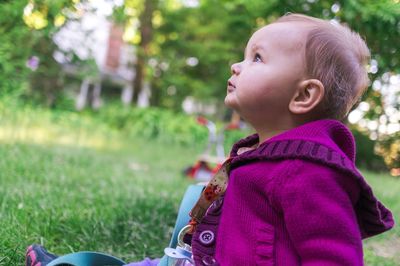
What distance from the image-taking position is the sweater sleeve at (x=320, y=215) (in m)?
1.13

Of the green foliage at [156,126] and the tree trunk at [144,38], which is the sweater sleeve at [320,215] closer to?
the green foliage at [156,126]

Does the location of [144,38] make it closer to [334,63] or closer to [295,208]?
[334,63]

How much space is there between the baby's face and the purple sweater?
10cm

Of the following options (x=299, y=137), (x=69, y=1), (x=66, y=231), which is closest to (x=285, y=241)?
(x=299, y=137)

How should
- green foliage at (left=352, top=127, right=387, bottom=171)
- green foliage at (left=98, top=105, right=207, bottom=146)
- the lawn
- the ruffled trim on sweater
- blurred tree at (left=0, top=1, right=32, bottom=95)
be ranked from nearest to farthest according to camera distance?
the ruffled trim on sweater
the lawn
blurred tree at (left=0, top=1, right=32, bottom=95)
green foliage at (left=352, top=127, right=387, bottom=171)
green foliage at (left=98, top=105, right=207, bottom=146)

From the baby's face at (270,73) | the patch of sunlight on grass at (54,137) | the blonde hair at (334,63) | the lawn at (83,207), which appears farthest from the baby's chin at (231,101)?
the patch of sunlight on grass at (54,137)

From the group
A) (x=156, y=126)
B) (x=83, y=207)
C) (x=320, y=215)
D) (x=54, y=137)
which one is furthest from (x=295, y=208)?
(x=156, y=126)

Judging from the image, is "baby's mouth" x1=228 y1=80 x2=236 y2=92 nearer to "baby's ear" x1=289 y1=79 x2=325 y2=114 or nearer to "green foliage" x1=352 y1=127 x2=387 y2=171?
"baby's ear" x1=289 y1=79 x2=325 y2=114

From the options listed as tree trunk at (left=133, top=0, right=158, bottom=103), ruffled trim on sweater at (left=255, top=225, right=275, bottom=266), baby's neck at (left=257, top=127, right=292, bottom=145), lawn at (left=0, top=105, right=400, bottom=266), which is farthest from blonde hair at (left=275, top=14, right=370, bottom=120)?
tree trunk at (left=133, top=0, right=158, bottom=103)

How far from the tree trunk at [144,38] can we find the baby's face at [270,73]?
1656 cm

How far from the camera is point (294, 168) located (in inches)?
48.3

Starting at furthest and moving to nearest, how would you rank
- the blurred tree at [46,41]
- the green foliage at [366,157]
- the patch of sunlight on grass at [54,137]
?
the green foliage at [366,157], the patch of sunlight on grass at [54,137], the blurred tree at [46,41]

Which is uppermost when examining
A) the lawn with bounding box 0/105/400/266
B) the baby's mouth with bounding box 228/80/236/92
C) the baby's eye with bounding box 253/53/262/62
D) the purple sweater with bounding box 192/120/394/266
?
the baby's eye with bounding box 253/53/262/62

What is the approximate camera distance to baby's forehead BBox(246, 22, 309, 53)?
1.38 metres
